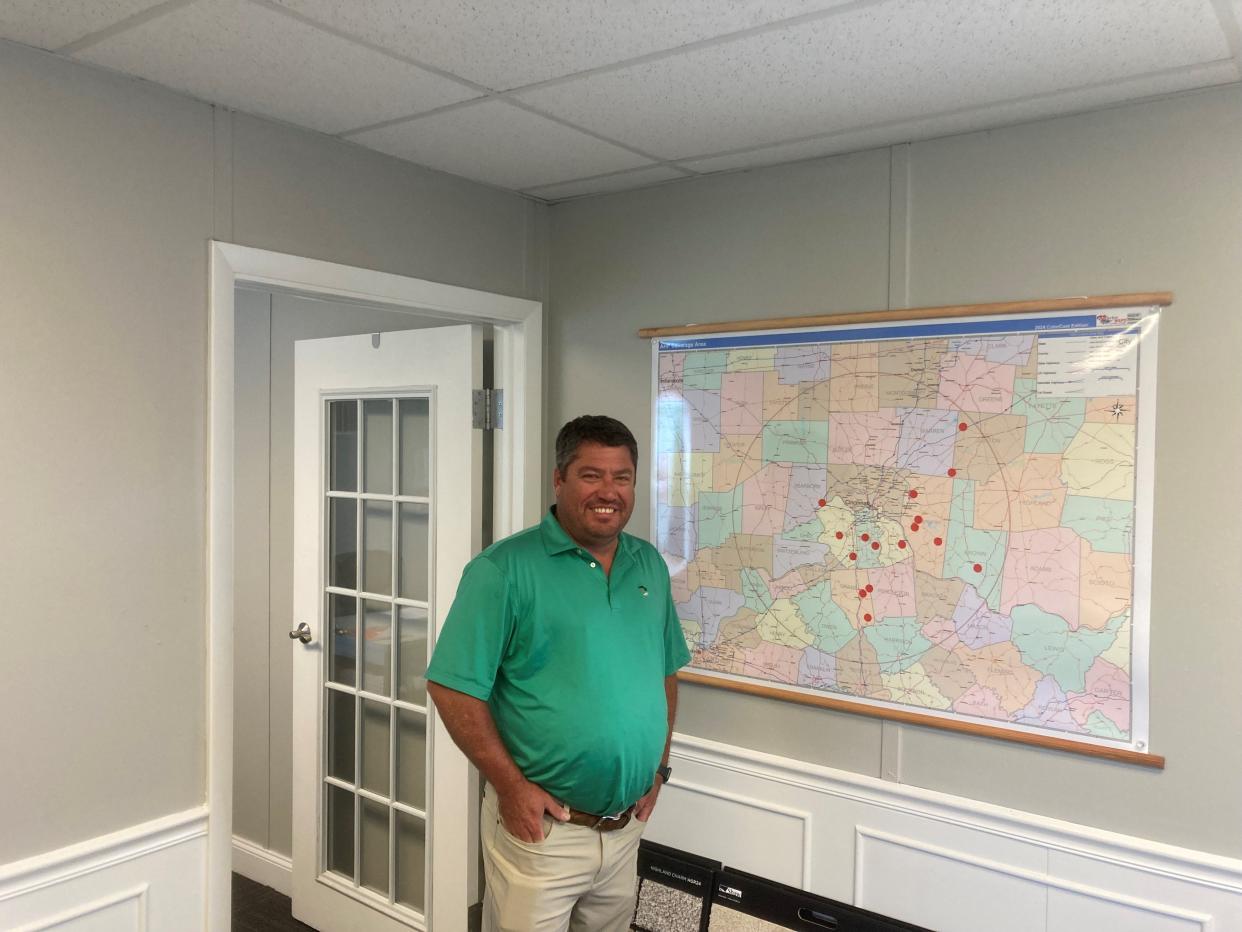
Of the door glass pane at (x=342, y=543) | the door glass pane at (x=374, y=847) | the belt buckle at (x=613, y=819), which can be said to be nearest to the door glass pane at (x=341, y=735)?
the door glass pane at (x=374, y=847)

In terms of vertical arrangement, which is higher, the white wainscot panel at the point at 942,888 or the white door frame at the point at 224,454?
the white door frame at the point at 224,454

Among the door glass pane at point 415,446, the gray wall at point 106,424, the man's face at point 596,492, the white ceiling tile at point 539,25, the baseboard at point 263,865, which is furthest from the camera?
the baseboard at point 263,865

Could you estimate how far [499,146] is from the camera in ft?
7.47

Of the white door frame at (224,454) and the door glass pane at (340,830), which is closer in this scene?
the white door frame at (224,454)

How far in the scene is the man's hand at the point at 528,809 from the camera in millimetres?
2021

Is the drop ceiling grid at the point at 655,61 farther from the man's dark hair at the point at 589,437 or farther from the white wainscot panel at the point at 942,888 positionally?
the white wainscot panel at the point at 942,888

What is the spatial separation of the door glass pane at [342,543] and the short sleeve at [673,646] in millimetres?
1198

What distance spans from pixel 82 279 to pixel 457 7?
2.94ft

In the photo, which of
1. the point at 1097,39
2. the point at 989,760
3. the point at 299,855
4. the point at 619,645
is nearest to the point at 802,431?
the point at 619,645

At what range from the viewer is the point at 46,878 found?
1.74 meters

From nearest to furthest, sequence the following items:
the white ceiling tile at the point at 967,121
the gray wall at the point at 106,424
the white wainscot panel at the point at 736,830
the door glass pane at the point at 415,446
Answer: the gray wall at the point at 106,424, the white ceiling tile at the point at 967,121, the white wainscot panel at the point at 736,830, the door glass pane at the point at 415,446

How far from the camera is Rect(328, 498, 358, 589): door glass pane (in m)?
3.09

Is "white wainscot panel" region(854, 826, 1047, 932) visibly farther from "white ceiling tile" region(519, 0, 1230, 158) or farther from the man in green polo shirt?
"white ceiling tile" region(519, 0, 1230, 158)

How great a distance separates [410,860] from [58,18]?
2503 mm
